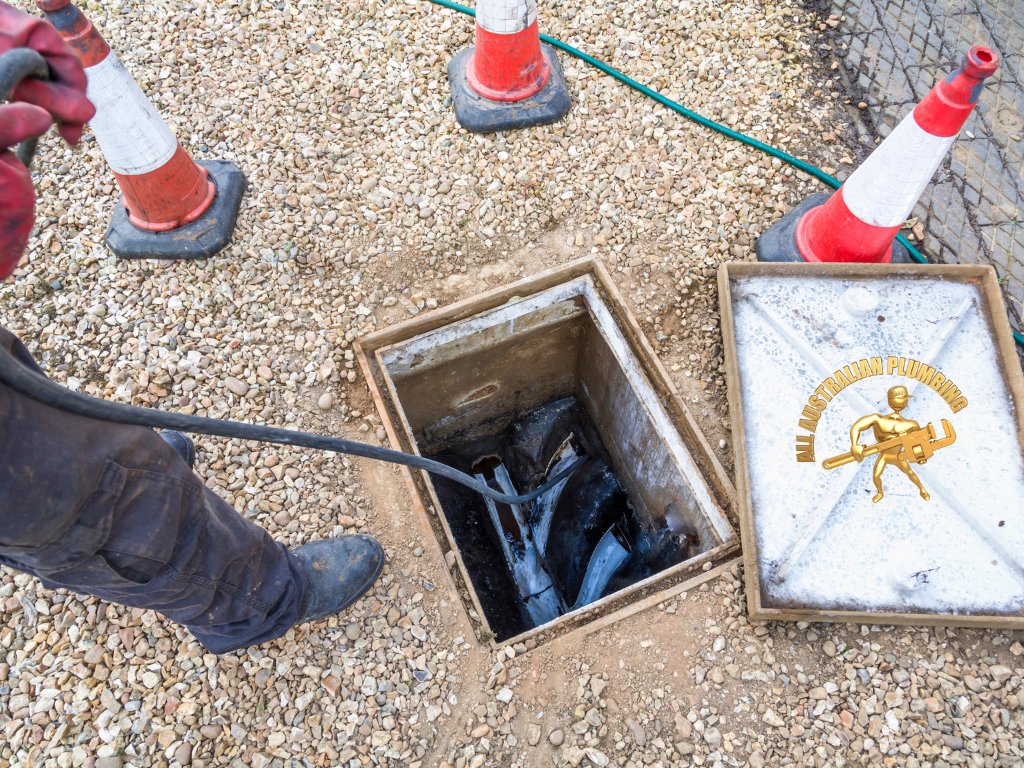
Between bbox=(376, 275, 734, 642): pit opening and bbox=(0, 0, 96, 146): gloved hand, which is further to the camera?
bbox=(376, 275, 734, 642): pit opening

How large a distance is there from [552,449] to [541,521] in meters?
0.45

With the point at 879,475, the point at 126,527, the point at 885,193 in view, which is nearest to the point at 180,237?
the point at 126,527

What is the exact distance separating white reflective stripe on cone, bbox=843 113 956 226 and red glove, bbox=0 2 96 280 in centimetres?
244

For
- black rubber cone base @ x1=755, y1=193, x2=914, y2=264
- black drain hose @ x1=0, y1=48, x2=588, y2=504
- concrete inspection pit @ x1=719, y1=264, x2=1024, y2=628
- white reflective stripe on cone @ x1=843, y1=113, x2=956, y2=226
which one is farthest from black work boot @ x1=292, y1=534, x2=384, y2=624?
white reflective stripe on cone @ x1=843, y1=113, x2=956, y2=226

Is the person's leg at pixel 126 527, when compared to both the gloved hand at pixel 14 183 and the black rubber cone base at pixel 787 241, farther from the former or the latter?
the black rubber cone base at pixel 787 241

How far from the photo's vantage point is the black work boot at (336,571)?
6.89 feet

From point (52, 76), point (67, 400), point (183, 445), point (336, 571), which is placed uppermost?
point (52, 76)

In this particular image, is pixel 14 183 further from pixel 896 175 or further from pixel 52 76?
pixel 896 175

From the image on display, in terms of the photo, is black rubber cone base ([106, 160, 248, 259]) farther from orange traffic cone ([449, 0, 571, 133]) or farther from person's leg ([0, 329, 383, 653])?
person's leg ([0, 329, 383, 653])

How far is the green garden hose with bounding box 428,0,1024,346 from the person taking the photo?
2803 mm

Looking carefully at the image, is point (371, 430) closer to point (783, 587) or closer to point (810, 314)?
point (783, 587)

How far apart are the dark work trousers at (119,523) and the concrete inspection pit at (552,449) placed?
77cm

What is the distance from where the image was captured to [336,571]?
2.14m

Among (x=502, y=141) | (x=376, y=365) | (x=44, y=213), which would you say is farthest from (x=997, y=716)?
(x=44, y=213)
